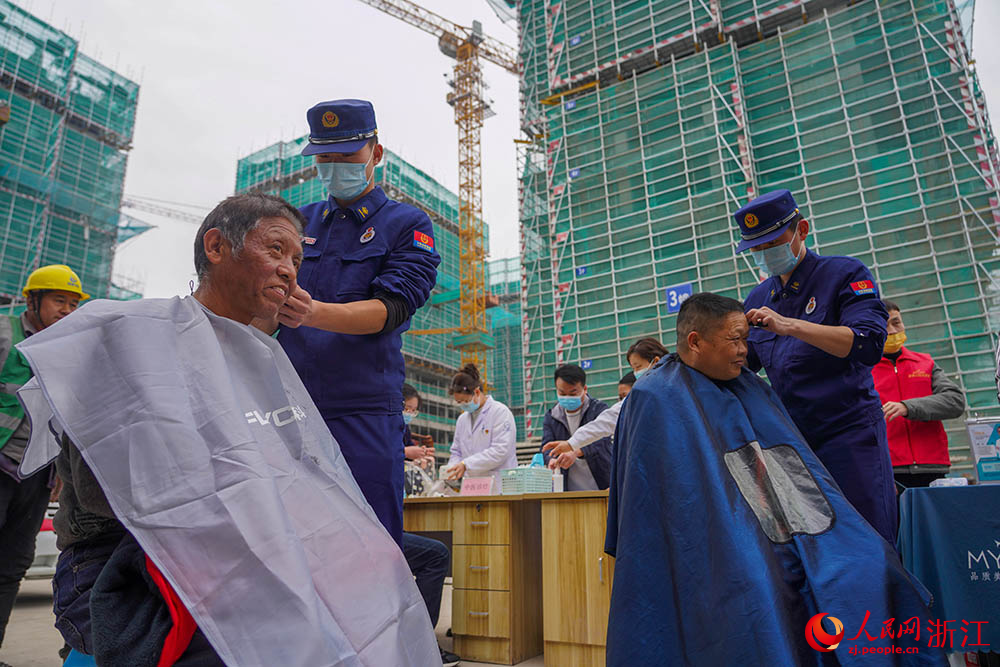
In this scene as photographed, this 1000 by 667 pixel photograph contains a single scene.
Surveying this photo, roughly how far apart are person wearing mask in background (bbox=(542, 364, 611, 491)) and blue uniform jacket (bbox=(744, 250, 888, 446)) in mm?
1991

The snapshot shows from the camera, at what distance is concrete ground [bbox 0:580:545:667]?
2895mm

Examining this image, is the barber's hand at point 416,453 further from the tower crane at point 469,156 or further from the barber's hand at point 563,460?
the tower crane at point 469,156

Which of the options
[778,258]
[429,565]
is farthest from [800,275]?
[429,565]

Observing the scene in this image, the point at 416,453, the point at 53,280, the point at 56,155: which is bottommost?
the point at 416,453

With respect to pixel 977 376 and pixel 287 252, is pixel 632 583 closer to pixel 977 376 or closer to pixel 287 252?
pixel 287 252

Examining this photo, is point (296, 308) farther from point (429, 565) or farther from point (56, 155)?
point (56, 155)

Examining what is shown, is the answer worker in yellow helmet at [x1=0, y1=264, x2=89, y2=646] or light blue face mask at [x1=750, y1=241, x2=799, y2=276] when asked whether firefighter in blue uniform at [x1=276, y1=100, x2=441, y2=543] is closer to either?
light blue face mask at [x1=750, y1=241, x2=799, y2=276]

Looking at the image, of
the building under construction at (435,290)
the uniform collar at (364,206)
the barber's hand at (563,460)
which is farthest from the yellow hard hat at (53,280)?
the building under construction at (435,290)

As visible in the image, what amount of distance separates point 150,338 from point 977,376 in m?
17.8

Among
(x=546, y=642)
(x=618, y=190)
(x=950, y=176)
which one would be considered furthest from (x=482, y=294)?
(x=546, y=642)

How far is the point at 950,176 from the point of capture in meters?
15.5

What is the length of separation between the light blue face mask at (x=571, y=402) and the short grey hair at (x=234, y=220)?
10.7 feet

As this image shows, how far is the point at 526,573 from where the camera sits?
3371 mm

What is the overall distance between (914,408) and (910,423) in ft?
0.54
